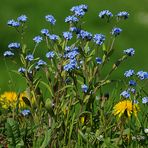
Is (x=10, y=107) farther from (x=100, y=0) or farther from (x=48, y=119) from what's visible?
(x=100, y=0)

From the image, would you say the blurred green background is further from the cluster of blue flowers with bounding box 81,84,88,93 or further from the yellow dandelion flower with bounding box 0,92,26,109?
the cluster of blue flowers with bounding box 81,84,88,93

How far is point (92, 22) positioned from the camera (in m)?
9.58

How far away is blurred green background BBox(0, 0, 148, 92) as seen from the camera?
842 centimetres

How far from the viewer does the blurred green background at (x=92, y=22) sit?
842 centimetres

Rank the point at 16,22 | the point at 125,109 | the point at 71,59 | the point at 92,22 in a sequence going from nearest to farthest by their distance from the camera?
the point at 71,59 → the point at 125,109 → the point at 16,22 → the point at 92,22

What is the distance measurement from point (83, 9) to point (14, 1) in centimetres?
661

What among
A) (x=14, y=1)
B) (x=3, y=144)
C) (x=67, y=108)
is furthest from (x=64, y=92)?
(x=14, y=1)

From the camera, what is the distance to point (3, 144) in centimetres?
393

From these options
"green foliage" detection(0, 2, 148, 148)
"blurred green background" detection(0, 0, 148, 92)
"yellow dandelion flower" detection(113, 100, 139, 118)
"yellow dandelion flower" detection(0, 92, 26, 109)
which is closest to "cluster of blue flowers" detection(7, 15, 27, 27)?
"green foliage" detection(0, 2, 148, 148)

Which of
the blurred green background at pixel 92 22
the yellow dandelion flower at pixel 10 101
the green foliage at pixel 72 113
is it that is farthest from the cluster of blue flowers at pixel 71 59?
the blurred green background at pixel 92 22

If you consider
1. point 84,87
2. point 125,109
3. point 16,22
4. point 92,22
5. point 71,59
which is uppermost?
point 92,22

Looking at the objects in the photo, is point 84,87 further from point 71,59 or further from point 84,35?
point 84,35

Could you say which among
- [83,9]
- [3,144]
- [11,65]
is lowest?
[3,144]

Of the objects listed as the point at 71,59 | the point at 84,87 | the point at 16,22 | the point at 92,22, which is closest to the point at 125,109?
the point at 84,87
